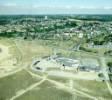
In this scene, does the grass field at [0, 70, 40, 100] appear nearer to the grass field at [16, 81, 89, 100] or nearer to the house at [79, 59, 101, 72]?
the grass field at [16, 81, 89, 100]

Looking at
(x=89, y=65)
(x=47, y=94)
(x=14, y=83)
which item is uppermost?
(x=89, y=65)

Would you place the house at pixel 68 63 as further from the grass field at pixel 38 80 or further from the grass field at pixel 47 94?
the grass field at pixel 47 94

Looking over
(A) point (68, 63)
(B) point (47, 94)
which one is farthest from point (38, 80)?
(A) point (68, 63)

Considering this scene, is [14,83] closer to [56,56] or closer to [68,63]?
[56,56]

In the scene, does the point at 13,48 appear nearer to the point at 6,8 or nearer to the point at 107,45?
the point at 6,8

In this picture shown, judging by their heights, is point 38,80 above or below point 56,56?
below

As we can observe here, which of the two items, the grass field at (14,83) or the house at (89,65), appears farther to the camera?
the grass field at (14,83)

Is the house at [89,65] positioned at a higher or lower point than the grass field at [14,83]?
higher

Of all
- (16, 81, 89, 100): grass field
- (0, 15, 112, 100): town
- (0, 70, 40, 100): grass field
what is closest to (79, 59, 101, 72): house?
(0, 15, 112, 100): town

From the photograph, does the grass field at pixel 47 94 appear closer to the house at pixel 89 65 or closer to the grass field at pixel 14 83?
the grass field at pixel 14 83

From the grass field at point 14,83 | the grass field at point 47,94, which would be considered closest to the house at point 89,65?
the grass field at point 47,94

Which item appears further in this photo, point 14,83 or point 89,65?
point 14,83
